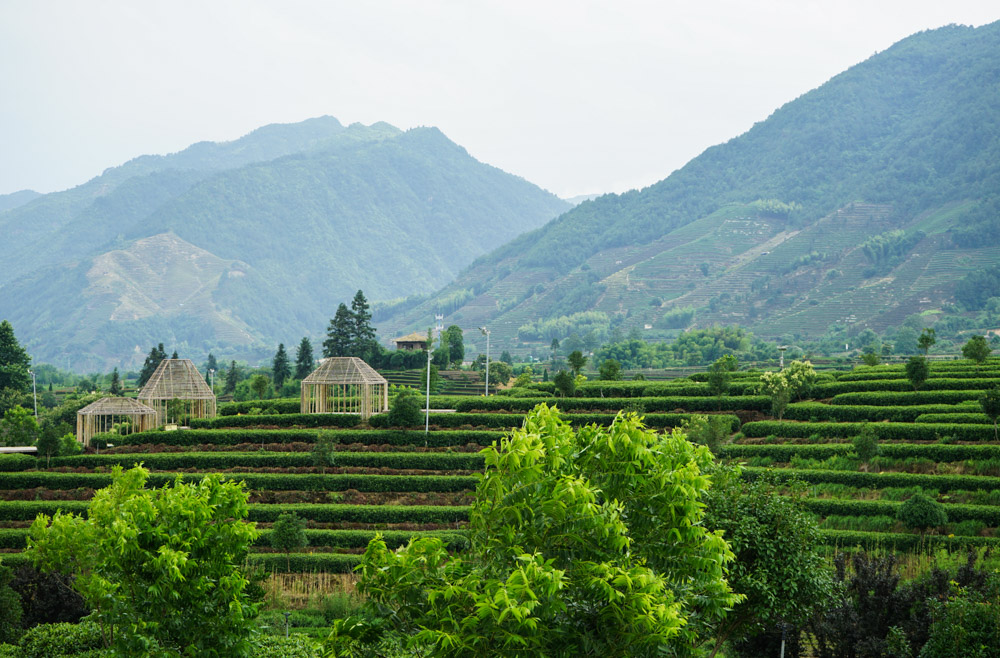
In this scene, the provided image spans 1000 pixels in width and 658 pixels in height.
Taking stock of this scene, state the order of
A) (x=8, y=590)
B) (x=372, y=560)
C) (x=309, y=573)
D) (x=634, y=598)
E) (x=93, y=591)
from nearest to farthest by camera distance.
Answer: (x=634, y=598) < (x=372, y=560) < (x=93, y=591) < (x=8, y=590) < (x=309, y=573)

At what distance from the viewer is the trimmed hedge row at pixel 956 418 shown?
1385 inches

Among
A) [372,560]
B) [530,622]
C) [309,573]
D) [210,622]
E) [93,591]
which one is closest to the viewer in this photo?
[530,622]

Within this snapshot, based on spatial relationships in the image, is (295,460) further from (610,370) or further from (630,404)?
(610,370)

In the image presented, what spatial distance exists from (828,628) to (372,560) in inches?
460

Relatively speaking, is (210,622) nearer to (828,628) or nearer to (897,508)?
(828,628)

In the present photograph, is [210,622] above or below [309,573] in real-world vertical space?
above

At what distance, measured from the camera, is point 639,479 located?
11.4m

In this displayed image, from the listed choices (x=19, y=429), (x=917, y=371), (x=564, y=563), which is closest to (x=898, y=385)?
(x=917, y=371)

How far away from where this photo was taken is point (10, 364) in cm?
5878

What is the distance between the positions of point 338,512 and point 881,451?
2074 cm

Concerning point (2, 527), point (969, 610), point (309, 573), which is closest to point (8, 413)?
point (2, 527)

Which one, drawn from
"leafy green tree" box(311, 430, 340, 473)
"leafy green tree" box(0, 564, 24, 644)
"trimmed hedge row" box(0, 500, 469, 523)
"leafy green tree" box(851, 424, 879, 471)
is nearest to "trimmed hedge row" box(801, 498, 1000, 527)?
"leafy green tree" box(851, 424, 879, 471)

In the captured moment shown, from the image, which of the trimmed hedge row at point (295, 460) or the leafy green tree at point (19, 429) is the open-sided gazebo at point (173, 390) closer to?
the leafy green tree at point (19, 429)

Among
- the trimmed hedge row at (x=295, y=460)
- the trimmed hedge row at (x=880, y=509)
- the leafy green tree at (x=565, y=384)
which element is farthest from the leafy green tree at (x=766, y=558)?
the leafy green tree at (x=565, y=384)
